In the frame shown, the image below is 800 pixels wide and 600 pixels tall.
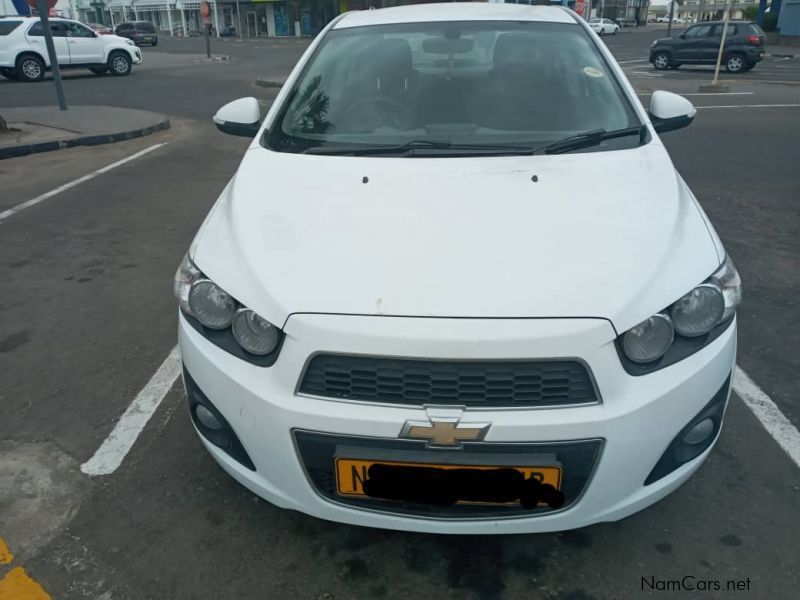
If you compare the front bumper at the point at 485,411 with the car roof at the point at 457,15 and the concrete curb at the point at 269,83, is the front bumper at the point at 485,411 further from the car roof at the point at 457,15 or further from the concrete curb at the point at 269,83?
the concrete curb at the point at 269,83

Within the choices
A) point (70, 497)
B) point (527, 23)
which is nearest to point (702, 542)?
point (70, 497)

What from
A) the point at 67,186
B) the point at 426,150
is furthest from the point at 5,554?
the point at 67,186

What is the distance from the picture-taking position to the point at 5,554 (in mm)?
2254

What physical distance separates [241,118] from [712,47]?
22.8m

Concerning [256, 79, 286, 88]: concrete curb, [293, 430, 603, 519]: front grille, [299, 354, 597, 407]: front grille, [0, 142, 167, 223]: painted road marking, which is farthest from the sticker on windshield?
[256, 79, 286, 88]: concrete curb

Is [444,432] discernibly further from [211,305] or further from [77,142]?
[77,142]

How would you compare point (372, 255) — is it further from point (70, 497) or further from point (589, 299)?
point (70, 497)

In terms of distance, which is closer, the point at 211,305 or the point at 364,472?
the point at 364,472

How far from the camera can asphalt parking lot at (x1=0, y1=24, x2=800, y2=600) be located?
83.2 inches

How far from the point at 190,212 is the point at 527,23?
388 cm

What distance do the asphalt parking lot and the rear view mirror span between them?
48.1 inches

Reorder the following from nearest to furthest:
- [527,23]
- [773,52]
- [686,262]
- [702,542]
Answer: [686,262] < [702,542] < [527,23] < [773,52]

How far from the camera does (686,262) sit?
6.72ft

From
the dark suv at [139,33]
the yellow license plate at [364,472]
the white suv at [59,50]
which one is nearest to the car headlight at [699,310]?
the yellow license plate at [364,472]
